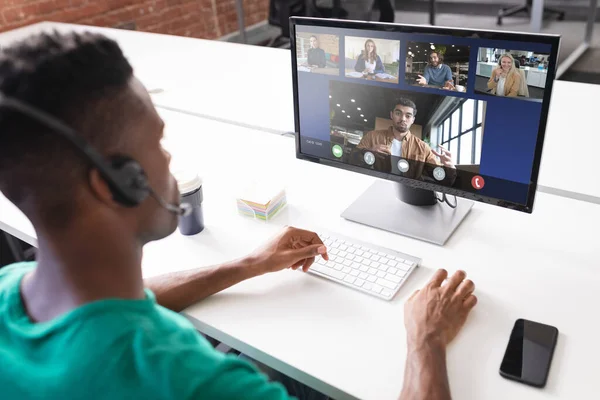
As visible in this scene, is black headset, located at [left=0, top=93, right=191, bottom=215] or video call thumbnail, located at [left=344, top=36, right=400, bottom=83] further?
video call thumbnail, located at [left=344, top=36, right=400, bottom=83]

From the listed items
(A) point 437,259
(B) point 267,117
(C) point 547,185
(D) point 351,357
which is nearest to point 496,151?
(A) point 437,259

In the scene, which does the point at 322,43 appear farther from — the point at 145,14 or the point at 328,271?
the point at 145,14

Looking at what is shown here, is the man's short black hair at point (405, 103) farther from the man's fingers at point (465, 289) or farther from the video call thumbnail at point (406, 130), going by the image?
the man's fingers at point (465, 289)

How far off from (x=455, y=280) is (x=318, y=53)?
1.85ft

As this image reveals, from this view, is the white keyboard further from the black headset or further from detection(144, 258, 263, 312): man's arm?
the black headset

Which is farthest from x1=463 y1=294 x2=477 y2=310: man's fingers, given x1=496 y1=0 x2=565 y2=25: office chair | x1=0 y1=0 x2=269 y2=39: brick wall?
x1=496 y1=0 x2=565 y2=25: office chair

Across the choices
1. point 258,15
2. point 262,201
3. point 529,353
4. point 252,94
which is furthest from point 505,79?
point 258,15

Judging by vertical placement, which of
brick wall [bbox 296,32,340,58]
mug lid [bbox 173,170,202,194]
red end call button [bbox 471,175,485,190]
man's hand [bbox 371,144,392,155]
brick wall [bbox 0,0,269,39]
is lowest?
brick wall [bbox 0,0,269,39]

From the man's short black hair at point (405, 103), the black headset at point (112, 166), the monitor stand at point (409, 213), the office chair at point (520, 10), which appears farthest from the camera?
the office chair at point (520, 10)

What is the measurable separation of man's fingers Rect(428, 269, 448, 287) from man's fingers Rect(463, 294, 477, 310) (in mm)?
60

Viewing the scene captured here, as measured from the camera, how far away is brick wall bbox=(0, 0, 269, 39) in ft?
11.4

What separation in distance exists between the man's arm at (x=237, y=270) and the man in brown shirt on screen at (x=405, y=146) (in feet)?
0.79

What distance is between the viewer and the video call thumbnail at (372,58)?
1.18m

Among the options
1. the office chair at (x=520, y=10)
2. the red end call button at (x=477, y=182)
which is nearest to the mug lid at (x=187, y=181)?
the red end call button at (x=477, y=182)
